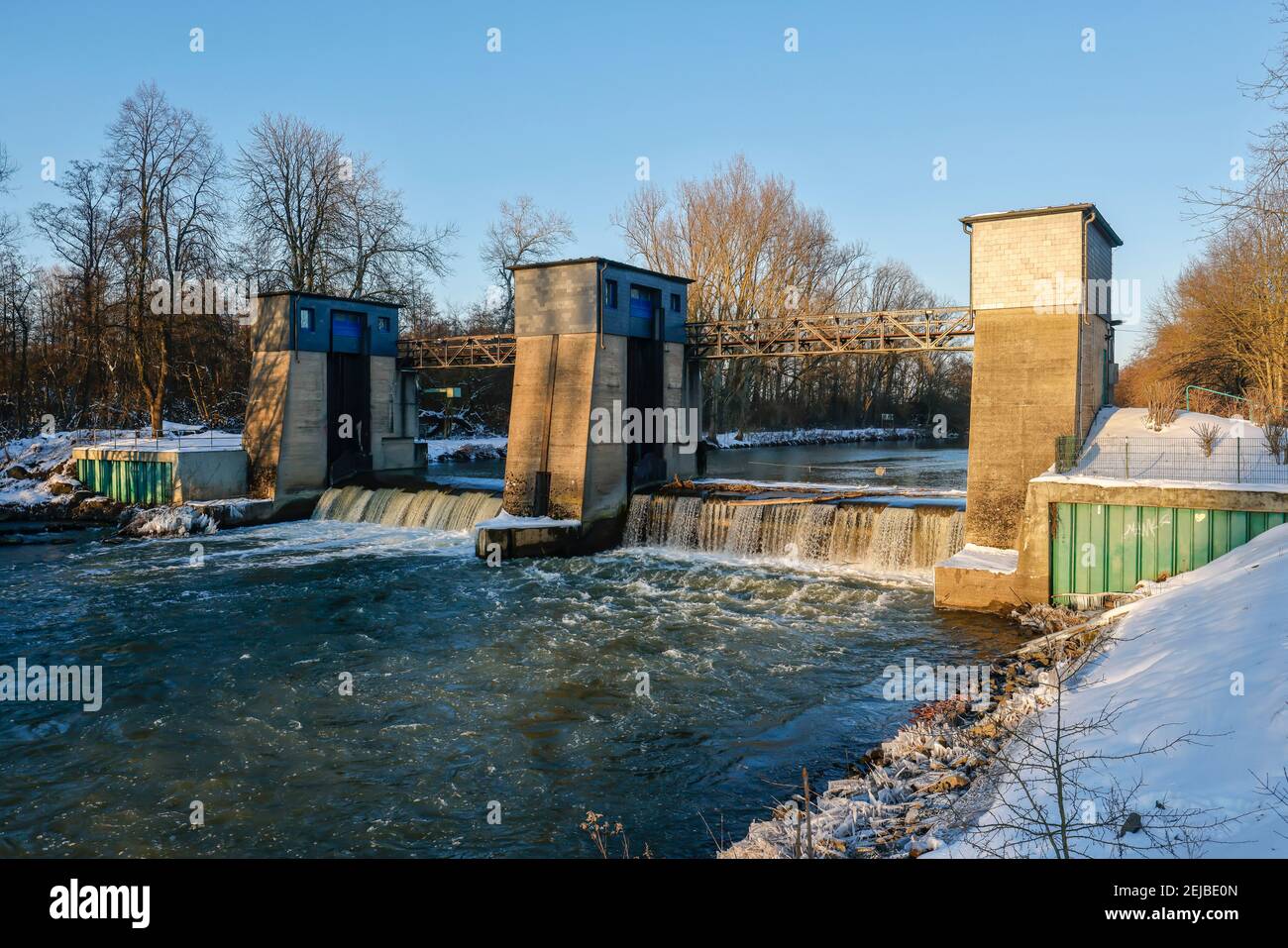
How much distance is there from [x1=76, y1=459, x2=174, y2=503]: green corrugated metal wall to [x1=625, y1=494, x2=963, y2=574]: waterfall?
15.8 metres

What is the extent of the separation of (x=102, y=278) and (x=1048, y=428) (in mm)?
38940

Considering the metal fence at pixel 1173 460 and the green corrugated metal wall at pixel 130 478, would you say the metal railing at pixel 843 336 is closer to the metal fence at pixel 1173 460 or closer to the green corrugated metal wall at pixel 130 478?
the metal fence at pixel 1173 460

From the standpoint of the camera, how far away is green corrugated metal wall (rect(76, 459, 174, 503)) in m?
29.1

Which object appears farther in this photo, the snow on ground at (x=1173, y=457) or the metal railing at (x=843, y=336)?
the metal railing at (x=843, y=336)

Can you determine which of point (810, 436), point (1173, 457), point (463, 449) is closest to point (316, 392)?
point (463, 449)

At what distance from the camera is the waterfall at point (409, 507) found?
27109mm

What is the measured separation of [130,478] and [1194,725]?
3170 centimetres

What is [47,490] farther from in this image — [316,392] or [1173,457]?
[1173,457]

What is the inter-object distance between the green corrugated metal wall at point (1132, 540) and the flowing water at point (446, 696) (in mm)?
2047

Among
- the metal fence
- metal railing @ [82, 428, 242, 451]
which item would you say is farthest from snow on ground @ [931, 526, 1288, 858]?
metal railing @ [82, 428, 242, 451]

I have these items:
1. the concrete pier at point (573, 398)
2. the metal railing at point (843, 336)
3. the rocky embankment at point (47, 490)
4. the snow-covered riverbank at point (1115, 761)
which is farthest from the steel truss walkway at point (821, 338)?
the rocky embankment at point (47, 490)

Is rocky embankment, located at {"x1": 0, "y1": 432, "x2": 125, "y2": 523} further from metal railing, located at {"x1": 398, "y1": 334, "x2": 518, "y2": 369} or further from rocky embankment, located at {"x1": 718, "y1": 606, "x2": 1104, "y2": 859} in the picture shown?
rocky embankment, located at {"x1": 718, "y1": 606, "x2": 1104, "y2": 859}
